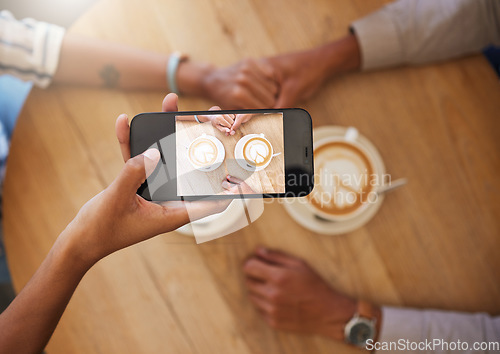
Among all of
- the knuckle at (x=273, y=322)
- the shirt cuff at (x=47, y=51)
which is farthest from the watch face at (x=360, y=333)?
the shirt cuff at (x=47, y=51)

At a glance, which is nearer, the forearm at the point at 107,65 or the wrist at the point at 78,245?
the wrist at the point at 78,245

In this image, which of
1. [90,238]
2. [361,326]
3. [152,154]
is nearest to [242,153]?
[152,154]

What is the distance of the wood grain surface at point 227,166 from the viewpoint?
542mm

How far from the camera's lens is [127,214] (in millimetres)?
476

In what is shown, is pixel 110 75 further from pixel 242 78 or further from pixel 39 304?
pixel 39 304

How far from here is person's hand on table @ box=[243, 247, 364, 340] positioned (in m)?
0.72

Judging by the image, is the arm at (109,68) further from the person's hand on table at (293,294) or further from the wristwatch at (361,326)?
the wristwatch at (361,326)

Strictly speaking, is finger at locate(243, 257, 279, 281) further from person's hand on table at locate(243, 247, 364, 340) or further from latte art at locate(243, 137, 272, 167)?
latte art at locate(243, 137, 272, 167)

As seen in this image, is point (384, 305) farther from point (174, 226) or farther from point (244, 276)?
point (174, 226)

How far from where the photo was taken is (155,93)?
29.9 inches

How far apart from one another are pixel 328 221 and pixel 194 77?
44cm

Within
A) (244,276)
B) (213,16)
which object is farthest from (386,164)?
(213,16)

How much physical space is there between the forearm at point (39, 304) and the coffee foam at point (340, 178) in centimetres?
45

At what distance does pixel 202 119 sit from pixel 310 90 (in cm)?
33
